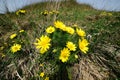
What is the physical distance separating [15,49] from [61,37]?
794mm

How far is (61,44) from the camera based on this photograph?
277 cm

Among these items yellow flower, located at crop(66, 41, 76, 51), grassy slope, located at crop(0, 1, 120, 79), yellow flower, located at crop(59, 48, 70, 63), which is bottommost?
grassy slope, located at crop(0, 1, 120, 79)

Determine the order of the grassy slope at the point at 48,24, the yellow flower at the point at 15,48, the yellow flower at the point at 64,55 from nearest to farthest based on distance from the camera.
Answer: the yellow flower at the point at 64,55, the yellow flower at the point at 15,48, the grassy slope at the point at 48,24

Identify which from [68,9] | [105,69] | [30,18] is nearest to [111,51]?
[105,69]

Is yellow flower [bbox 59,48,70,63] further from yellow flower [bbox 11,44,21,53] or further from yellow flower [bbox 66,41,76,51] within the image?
yellow flower [bbox 11,44,21,53]

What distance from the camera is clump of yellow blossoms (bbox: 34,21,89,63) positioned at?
2717mm

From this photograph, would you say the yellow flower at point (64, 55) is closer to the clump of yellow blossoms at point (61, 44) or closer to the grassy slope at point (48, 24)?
the clump of yellow blossoms at point (61, 44)

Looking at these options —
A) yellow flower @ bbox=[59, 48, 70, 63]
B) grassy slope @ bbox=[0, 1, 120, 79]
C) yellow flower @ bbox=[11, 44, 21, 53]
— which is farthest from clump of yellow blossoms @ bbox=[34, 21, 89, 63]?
grassy slope @ bbox=[0, 1, 120, 79]

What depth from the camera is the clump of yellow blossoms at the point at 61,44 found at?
107 inches

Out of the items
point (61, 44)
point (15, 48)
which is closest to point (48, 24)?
point (15, 48)

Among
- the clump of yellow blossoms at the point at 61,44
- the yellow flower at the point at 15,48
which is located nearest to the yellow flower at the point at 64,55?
the clump of yellow blossoms at the point at 61,44

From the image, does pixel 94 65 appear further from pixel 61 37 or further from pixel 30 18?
pixel 30 18

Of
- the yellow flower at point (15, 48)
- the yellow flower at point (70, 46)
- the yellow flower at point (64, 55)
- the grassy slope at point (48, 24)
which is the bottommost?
the grassy slope at point (48, 24)

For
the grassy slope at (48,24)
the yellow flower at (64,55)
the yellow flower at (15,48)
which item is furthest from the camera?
the grassy slope at (48,24)
